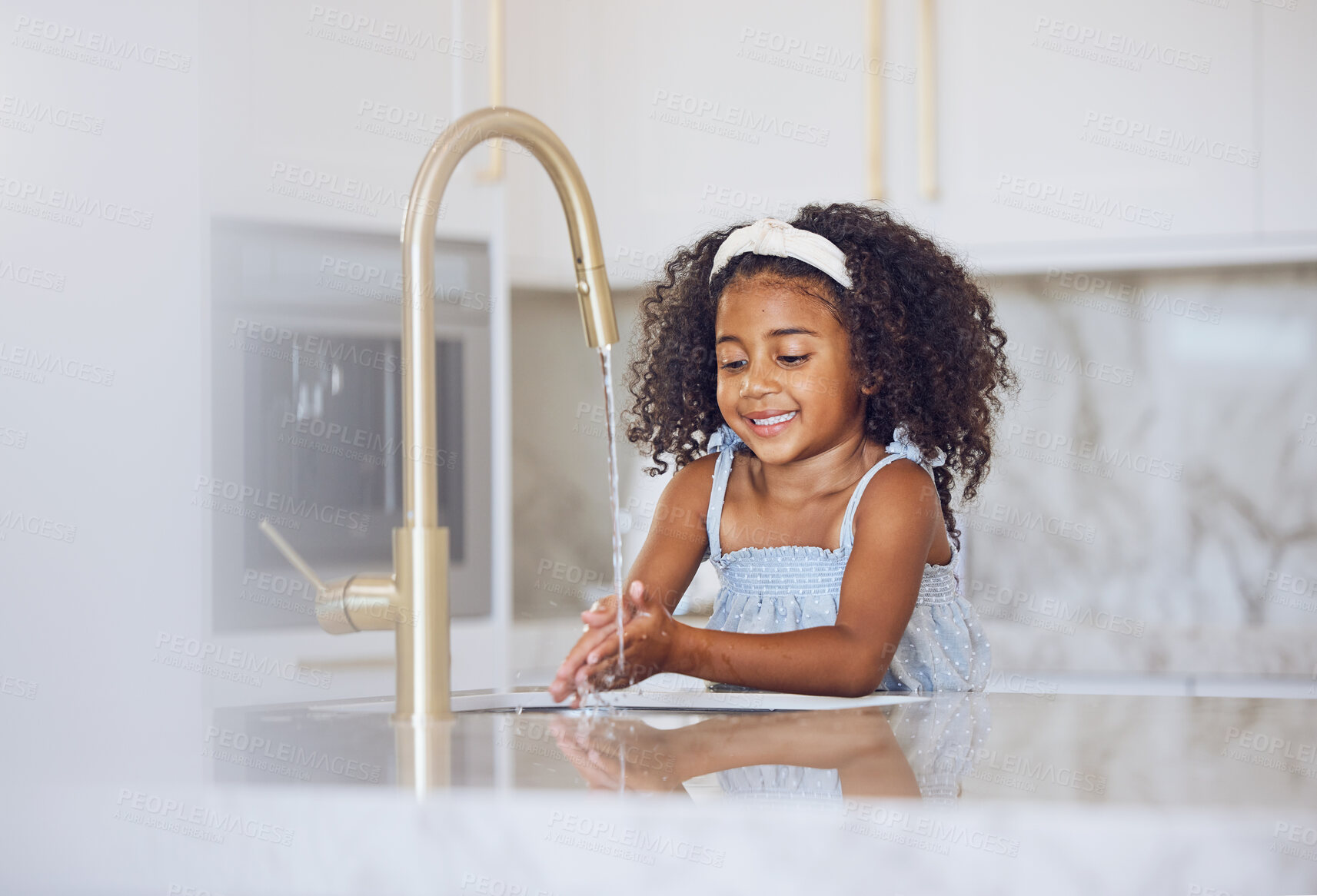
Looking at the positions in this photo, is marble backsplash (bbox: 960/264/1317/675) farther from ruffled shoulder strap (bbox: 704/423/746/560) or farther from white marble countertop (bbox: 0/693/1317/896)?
white marble countertop (bbox: 0/693/1317/896)

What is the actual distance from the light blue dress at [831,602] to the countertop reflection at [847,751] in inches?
12.6

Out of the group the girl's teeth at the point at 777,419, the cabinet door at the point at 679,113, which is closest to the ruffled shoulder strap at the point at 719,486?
the girl's teeth at the point at 777,419

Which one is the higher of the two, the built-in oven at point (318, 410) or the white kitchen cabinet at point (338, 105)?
the white kitchen cabinet at point (338, 105)

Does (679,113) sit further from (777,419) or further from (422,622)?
(422,622)

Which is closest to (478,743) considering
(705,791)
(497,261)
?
(705,791)

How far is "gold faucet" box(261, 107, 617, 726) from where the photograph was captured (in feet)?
2.21

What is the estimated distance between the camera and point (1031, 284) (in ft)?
7.57

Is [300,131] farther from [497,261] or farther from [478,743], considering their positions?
[478,743]

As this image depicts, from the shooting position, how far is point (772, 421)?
110 centimetres

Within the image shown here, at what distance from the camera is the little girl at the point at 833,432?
1.08 meters

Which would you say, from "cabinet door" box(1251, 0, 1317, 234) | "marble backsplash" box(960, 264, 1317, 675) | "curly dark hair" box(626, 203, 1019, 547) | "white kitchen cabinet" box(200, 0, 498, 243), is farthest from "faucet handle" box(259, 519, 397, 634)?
"cabinet door" box(1251, 0, 1317, 234)

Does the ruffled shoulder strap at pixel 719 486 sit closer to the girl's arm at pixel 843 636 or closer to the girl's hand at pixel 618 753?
the girl's arm at pixel 843 636

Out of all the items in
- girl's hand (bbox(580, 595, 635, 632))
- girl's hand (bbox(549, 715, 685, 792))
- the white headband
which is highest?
the white headband

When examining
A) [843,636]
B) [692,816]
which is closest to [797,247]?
[843,636]
